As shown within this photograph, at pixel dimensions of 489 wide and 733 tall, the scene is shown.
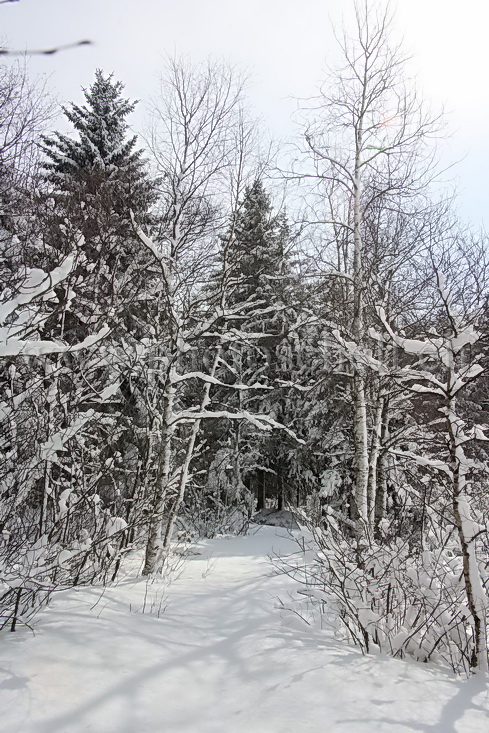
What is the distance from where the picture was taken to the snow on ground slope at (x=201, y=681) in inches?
92.0

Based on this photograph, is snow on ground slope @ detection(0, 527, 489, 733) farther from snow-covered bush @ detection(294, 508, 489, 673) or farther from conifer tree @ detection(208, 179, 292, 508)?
conifer tree @ detection(208, 179, 292, 508)

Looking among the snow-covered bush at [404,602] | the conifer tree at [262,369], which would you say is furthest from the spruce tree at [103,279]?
the conifer tree at [262,369]

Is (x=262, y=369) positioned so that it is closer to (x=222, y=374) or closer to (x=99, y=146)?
(x=222, y=374)

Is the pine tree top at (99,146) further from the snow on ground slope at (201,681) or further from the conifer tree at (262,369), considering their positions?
the snow on ground slope at (201,681)

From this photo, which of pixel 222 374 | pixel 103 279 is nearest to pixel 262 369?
pixel 222 374

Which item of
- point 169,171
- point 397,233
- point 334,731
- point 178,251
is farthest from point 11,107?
point 334,731

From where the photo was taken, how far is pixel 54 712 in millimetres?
2242

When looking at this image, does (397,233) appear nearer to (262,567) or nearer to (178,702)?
(262,567)

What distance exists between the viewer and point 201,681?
9.39ft

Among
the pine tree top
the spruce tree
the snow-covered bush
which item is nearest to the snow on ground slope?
the snow-covered bush

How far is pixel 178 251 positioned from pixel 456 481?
6.24 meters

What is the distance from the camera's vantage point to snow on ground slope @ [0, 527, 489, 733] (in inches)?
92.0

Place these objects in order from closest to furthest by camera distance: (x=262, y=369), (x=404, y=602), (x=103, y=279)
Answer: (x=404, y=602) → (x=103, y=279) → (x=262, y=369)

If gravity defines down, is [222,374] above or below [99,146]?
below
